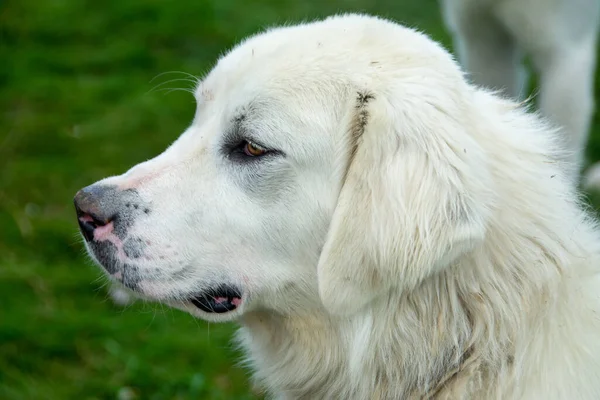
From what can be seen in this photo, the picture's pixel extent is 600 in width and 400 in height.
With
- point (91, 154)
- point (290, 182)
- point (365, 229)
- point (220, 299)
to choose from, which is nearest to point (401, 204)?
point (365, 229)

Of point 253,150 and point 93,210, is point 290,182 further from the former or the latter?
point 93,210

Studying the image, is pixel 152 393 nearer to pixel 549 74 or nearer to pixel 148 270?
pixel 148 270

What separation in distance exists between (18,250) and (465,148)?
3.57 meters

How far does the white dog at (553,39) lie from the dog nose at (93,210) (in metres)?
2.60

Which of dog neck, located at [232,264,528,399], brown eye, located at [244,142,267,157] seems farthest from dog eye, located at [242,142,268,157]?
dog neck, located at [232,264,528,399]

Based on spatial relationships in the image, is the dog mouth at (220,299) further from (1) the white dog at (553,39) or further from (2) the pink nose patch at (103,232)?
(1) the white dog at (553,39)

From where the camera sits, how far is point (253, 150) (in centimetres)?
280

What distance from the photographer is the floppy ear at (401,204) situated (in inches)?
97.9

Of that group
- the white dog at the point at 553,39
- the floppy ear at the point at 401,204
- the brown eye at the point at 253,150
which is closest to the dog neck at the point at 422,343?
the floppy ear at the point at 401,204

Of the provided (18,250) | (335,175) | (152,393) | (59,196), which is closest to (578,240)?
(335,175)

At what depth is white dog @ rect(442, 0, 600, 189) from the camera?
4.83 metres

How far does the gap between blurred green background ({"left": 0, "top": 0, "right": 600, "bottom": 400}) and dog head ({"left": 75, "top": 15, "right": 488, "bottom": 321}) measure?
0.82 meters

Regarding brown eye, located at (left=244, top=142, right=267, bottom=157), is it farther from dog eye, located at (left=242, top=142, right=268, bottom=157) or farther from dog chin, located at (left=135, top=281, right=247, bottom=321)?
dog chin, located at (left=135, top=281, right=247, bottom=321)

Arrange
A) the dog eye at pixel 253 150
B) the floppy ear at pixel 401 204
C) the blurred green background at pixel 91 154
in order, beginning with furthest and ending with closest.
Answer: the blurred green background at pixel 91 154 → the dog eye at pixel 253 150 → the floppy ear at pixel 401 204
